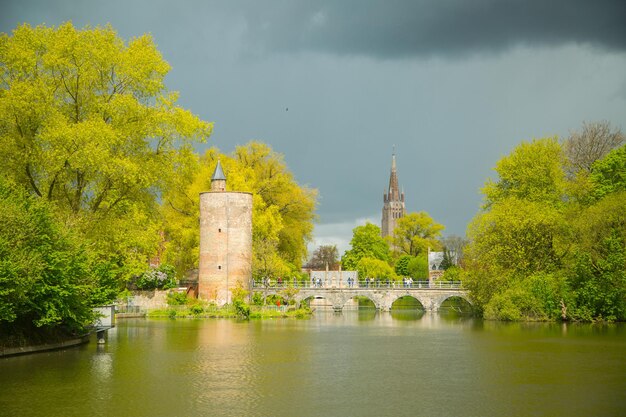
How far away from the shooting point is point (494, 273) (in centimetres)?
4119

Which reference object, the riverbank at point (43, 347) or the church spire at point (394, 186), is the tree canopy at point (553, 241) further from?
the church spire at point (394, 186)

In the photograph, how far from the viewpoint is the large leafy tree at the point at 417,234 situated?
89062 mm

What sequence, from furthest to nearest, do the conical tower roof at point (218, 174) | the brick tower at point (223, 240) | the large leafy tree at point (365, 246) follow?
the large leafy tree at point (365, 246) → the conical tower roof at point (218, 174) → the brick tower at point (223, 240)

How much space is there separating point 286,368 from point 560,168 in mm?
29683

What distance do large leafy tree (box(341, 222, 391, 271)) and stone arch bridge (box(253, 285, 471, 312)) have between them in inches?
952

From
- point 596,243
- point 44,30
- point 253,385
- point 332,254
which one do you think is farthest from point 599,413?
point 332,254

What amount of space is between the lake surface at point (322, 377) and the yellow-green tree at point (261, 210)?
18.6 m

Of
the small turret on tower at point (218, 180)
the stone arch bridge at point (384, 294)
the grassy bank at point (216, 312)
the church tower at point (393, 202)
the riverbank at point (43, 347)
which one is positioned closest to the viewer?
the riverbank at point (43, 347)

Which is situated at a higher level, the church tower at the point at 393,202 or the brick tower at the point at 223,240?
the church tower at the point at 393,202

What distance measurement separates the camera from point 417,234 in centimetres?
9062

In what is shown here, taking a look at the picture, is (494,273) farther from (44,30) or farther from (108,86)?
(44,30)

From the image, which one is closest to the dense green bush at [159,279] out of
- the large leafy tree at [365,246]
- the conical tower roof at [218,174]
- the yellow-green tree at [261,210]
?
the yellow-green tree at [261,210]

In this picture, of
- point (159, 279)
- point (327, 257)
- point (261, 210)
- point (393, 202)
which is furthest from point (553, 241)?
point (393, 202)

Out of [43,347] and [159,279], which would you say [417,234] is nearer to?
[159,279]
